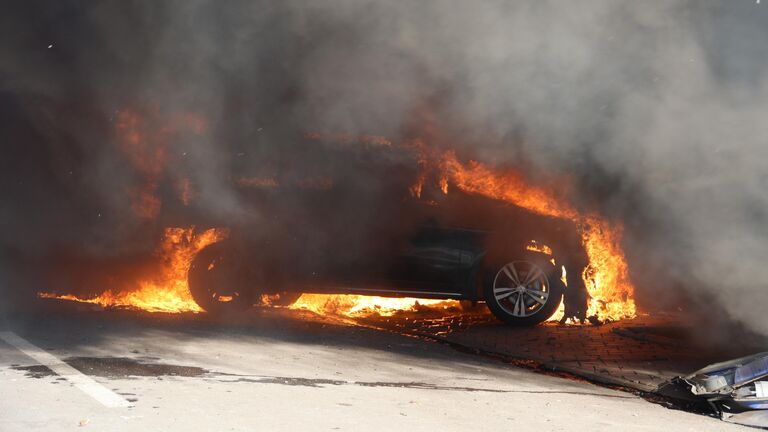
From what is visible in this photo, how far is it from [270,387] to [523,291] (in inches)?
165

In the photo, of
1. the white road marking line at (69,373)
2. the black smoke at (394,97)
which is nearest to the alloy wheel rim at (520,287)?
the black smoke at (394,97)

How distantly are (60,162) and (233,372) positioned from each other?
16.7 feet

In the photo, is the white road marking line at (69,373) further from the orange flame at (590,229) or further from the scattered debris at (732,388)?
the orange flame at (590,229)

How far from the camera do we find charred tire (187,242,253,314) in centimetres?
906

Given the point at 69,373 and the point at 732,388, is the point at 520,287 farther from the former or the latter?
the point at 69,373

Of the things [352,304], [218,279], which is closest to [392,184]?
[352,304]

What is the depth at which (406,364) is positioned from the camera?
6559 millimetres

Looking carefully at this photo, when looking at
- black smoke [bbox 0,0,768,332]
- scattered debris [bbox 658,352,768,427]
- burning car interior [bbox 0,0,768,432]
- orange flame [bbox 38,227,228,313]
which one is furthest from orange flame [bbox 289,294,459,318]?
scattered debris [bbox 658,352,768,427]

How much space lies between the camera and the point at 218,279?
9.06 m

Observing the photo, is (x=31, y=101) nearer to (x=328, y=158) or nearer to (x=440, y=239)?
(x=328, y=158)

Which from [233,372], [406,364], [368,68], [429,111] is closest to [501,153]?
[429,111]

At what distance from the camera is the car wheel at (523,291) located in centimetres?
888

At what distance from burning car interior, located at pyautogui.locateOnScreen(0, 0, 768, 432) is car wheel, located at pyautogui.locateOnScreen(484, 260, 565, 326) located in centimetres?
2

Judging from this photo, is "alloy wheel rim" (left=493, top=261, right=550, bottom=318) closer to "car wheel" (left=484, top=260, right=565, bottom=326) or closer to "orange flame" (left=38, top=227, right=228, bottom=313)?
"car wheel" (left=484, top=260, right=565, bottom=326)
